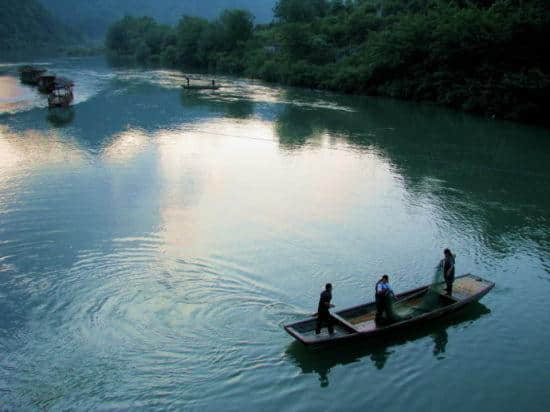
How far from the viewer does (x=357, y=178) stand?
27.2 metres

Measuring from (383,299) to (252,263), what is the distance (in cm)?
526

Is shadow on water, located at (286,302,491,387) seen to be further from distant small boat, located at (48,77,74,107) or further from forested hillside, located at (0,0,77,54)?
forested hillside, located at (0,0,77,54)

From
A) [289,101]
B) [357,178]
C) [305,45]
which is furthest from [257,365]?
[305,45]

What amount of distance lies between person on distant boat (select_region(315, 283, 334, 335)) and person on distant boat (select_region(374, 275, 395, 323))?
1261mm

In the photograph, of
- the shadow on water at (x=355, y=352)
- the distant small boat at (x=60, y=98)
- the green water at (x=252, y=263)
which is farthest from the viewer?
the distant small boat at (x=60, y=98)

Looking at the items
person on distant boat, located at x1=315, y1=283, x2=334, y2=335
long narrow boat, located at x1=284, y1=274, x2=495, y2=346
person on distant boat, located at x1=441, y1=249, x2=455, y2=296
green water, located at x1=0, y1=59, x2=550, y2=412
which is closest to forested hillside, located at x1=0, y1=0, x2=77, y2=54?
green water, located at x1=0, y1=59, x2=550, y2=412

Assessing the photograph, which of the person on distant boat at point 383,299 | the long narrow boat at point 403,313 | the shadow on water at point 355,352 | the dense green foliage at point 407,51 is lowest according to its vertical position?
the shadow on water at point 355,352

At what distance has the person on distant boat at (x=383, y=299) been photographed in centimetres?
1303

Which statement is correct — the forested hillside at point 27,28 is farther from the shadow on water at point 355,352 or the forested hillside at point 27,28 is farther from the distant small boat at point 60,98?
the shadow on water at point 355,352

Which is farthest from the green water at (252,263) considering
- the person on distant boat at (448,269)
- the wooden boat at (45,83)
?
the wooden boat at (45,83)

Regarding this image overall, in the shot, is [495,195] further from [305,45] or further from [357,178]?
[305,45]

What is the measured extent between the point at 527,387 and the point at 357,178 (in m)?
15.9

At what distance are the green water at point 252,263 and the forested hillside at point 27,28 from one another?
335 ft

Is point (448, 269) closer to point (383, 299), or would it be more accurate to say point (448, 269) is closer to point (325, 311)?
point (383, 299)
